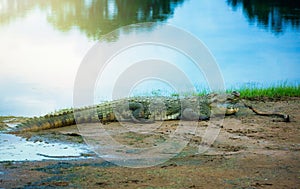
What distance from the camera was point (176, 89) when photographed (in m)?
12.0

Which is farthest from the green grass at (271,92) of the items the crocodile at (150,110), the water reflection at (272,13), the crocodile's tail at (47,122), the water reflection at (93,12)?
the water reflection at (272,13)

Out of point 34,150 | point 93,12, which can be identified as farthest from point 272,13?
point 34,150

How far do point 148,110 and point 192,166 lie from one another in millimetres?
3197

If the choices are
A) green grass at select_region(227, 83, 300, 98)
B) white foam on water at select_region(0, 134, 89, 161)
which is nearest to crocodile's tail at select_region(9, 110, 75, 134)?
white foam on water at select_region(0, 134, 89, 161)

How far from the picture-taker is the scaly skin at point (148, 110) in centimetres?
844

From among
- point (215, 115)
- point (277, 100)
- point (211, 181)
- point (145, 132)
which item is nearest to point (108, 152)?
point (145, 132)

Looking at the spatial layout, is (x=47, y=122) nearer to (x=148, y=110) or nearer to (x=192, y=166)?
(x=148, y=110)

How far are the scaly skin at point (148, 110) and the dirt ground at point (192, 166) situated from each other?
0.57 m

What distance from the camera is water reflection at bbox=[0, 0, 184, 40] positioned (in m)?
20.6

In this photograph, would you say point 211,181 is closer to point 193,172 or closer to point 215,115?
point 193,172

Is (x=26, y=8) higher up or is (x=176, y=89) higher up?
(x=26, y=8)

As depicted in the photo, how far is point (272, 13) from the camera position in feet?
75.6

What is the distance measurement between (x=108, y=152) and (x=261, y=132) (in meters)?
2.22

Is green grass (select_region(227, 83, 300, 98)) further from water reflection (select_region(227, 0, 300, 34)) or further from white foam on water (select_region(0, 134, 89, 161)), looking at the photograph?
water reflection (select_region(227, 0, 300, 34))
